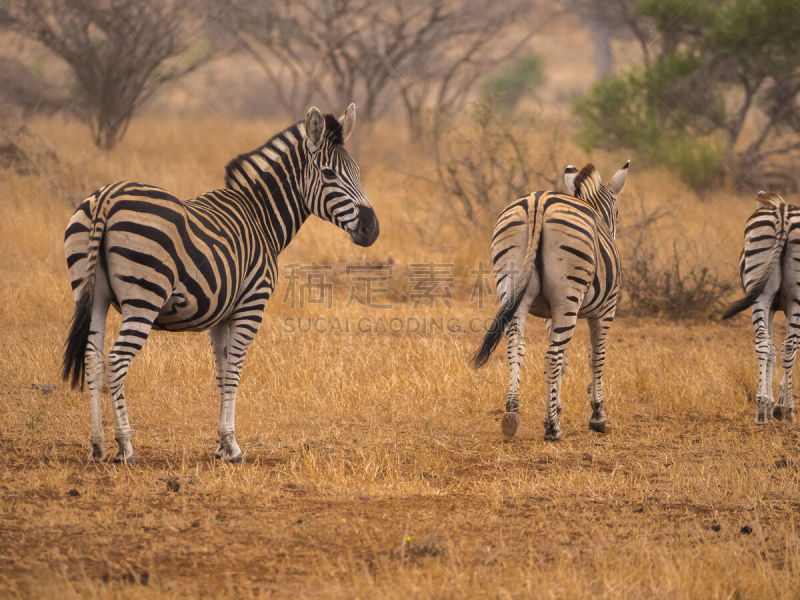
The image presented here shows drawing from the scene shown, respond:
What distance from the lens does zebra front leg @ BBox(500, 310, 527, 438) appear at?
5.93 metres

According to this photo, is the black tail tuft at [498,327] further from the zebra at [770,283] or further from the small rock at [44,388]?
the small rock at [44,388]

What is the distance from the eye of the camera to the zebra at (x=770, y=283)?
673 centimetres

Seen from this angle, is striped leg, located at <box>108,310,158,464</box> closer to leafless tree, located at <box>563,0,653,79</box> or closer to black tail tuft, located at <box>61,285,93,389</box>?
black tail tuft, located at <box>61,285,93,389</box>

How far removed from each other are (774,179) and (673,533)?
13.3 metres

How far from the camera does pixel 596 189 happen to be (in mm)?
7090

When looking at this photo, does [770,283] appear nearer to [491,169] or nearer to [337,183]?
[337,183]

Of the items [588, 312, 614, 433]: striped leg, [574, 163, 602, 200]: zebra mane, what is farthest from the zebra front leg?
[574, 163, 602, 200]: zebra mane

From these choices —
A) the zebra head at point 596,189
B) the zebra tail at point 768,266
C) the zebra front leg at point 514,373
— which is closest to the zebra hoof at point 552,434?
the zebra front leg at point 514,373

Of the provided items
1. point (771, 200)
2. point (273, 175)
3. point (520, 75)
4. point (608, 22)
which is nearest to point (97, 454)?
point (273, 175)

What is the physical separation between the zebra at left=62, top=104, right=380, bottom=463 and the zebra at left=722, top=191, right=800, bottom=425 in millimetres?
3191

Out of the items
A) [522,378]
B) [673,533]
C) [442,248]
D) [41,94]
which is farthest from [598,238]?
[41,94]

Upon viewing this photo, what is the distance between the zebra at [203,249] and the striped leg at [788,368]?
3577 mm

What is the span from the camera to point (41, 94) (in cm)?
1528

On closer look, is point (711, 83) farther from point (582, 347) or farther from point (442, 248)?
point (582, 347)
